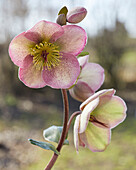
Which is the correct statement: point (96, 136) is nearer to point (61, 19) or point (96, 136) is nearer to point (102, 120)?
point (102, 120)

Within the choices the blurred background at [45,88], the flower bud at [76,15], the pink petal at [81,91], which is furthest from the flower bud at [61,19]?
the blurred background at [45,88]

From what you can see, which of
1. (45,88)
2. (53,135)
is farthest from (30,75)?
(45,88)

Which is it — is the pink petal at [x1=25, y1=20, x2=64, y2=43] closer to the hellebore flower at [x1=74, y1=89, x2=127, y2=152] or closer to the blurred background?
the hellebore flower at [x1=74, y1=89, x2=127, y2=152]

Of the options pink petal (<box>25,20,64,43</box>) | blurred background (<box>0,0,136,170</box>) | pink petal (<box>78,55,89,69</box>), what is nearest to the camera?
pink petal (<box>25,20,64,43</box>)

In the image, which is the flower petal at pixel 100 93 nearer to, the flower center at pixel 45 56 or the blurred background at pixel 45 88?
the flower center at pixel 45 56

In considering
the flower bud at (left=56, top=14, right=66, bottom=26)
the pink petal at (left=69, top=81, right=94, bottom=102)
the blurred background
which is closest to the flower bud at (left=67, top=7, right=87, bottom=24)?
the flower bud at (left=56, top=14, right=66, bottom=26)
